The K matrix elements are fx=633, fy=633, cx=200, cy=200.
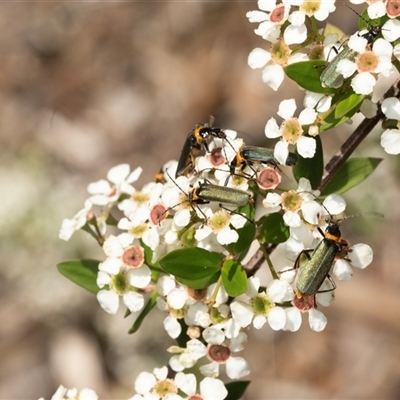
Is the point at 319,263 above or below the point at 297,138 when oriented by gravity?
below

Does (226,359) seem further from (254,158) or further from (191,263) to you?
(254,158)

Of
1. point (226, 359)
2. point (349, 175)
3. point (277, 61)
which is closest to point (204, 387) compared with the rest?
point (226, 359)

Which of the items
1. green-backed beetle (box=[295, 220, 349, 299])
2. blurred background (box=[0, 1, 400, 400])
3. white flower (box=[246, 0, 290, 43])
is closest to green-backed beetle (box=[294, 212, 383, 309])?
green-backed beetle (box=[295, 220, 349, 299])

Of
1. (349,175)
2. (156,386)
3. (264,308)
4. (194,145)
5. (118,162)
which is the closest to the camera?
(264,308)

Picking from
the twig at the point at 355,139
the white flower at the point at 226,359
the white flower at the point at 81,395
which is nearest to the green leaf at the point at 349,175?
the twig at the point at 355,139

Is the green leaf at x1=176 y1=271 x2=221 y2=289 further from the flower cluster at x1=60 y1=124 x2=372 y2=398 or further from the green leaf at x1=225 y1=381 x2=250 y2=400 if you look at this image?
the green leaf at x1=225 y1=381 x2=250 y2=400

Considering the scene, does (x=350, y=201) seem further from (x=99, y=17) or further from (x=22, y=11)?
(x=22, y=11)
